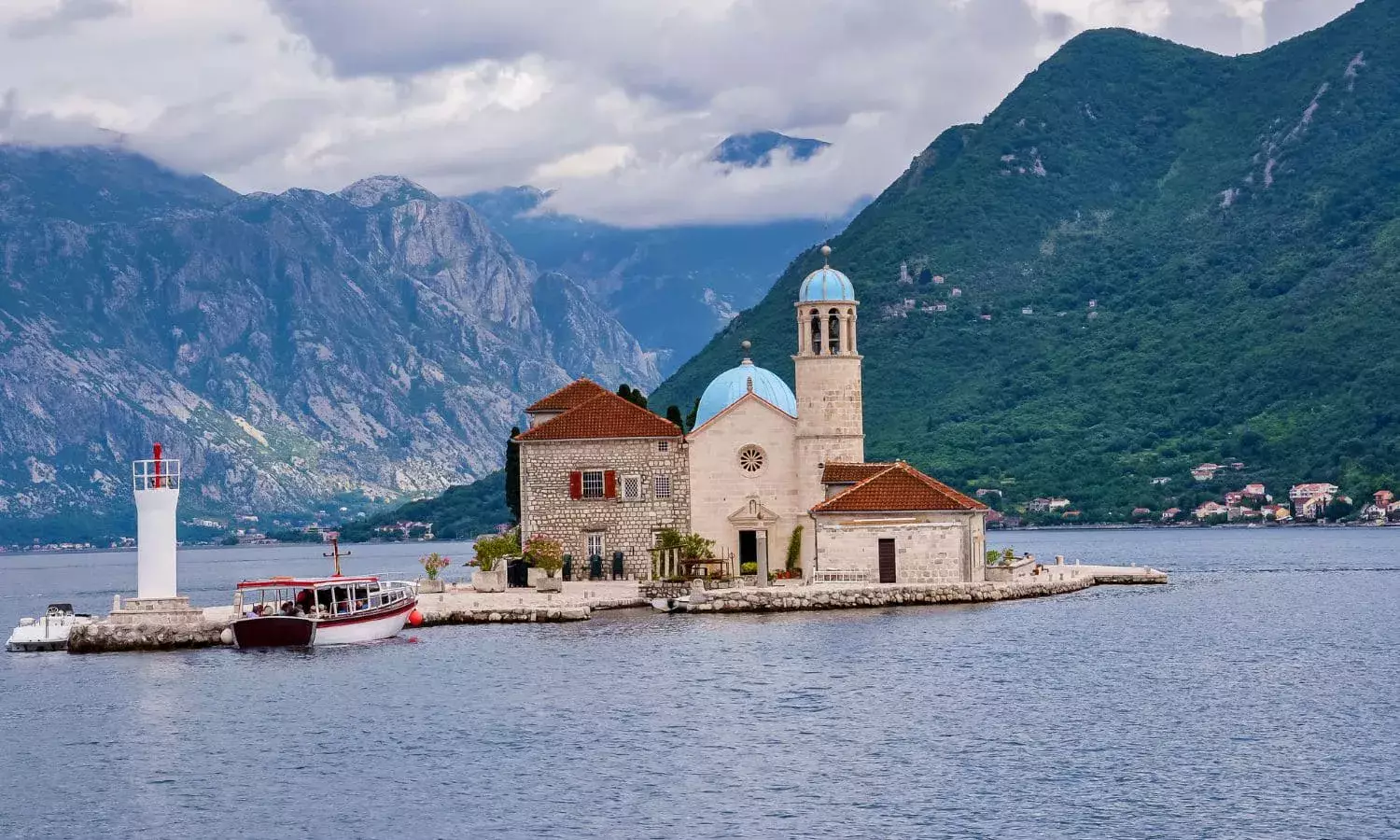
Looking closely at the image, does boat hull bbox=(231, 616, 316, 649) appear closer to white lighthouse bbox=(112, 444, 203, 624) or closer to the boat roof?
the boat roof

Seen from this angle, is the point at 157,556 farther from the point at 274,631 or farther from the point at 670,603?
the point at 670,603

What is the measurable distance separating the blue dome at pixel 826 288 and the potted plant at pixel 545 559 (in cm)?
1315

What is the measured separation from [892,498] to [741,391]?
10.1 meters

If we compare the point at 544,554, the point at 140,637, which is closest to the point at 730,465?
the point at 544,554

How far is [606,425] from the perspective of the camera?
71.6 metres

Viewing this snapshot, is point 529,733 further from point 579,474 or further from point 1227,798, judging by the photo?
point 579,474

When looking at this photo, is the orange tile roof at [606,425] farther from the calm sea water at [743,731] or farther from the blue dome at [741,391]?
the calm sea water at [743,731]

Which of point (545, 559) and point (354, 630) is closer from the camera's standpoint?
point (354, 630)

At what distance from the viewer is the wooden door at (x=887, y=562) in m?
65.9

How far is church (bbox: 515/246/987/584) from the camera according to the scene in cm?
6988

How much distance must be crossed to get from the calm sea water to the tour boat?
87 cm

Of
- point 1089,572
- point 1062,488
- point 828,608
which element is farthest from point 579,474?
point 1062,488

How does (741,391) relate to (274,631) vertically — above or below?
above

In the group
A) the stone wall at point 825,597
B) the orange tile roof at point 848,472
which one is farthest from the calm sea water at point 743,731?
the orange tile roof at point 848,472
